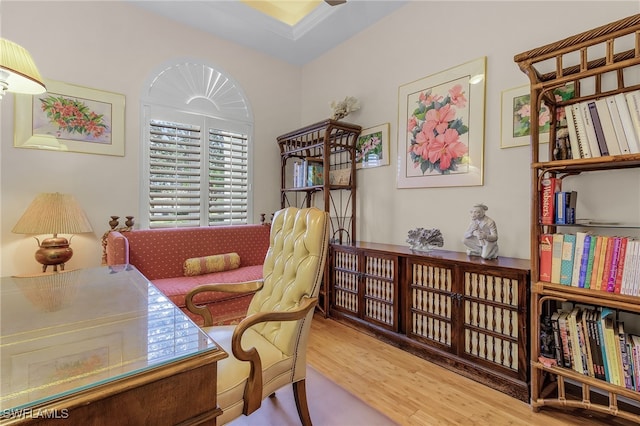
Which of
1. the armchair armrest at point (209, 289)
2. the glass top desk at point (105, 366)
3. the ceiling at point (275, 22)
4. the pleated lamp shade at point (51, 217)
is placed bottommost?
the armchair armrest at point (209, 289)

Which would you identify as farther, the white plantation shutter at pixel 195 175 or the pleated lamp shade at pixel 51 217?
the white plantation shutter at pixel 195 175

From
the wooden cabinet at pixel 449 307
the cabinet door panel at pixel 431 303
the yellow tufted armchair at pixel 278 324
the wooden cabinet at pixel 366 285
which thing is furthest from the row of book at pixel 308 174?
the yellow tufted armchair at pixel 278 324

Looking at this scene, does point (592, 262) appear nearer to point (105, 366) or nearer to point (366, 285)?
point (366, 285)

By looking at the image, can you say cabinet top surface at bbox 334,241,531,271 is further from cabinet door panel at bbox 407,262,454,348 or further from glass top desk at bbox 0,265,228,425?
glass top desk at bbox 0,265,228,425

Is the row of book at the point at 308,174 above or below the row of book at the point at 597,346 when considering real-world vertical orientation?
above

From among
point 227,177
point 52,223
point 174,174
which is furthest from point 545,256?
point 52,223

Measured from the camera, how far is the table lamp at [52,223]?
2.28 meters

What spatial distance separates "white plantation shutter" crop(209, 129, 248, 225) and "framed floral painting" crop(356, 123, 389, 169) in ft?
4.67

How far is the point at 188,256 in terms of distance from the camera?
303 centimetres

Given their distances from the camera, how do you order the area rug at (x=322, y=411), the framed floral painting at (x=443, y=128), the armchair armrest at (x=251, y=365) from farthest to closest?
the framed floral painting at (x=443, y=128) < the area rug at (x=322, y=411) < the armchair armrest at (x=251, y=365)

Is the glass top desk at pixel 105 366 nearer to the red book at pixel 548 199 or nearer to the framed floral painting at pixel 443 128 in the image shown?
the red book at pixel 548 199

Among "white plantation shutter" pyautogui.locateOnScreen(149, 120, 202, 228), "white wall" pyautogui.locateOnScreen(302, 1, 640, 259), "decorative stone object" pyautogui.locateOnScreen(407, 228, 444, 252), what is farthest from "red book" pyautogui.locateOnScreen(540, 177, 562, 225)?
"white plantation shutter" pyautogui.locateOnScreen(149, 120, 202, 228)

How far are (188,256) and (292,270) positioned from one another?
5.94ft

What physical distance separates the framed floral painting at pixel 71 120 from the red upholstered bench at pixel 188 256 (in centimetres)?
90
